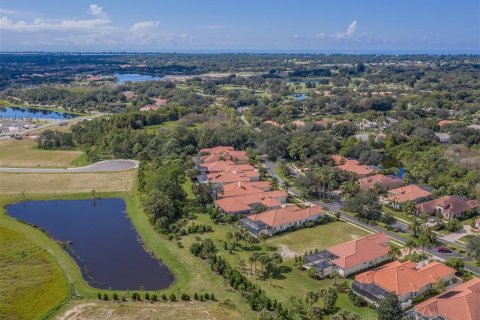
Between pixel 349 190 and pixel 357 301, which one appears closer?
pixel 357 301

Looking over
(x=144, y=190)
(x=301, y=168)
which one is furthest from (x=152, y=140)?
(x=301, y=168)

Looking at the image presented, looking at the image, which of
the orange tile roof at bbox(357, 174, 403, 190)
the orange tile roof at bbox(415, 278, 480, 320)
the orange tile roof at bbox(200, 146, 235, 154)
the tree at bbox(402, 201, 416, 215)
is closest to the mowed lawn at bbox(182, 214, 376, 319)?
the orange tile roof at bbox(415, 278, 480, 320)

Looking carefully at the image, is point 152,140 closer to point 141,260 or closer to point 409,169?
point 141,260

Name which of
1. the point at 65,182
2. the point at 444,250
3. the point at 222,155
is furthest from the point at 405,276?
the point at 65,182

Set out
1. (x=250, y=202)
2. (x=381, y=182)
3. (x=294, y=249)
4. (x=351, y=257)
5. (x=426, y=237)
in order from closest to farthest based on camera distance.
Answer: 1. (x=351, y=257)
2. (x=426, y=237)
3. (x=294, y=249)
4. (x=250, y=202)
5. (x=381, y=182)

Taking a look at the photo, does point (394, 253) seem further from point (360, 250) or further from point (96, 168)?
point (96, 168)

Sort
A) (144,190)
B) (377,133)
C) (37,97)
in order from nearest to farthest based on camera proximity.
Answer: (144,190)
(377,133)
(37,97)
